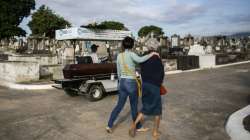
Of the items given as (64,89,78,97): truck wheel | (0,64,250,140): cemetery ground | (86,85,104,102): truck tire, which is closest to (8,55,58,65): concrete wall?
(0,64,250,140): cemetery ground

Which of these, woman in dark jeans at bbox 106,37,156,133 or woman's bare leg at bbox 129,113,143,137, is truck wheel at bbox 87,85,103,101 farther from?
woman's bare leg at bbox 129,113,143,137

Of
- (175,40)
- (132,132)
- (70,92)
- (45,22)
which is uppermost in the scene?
(45,22)

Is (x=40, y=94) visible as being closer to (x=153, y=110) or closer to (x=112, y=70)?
(x=112, y=70)

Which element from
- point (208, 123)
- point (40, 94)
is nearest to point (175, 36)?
point (40, 94)

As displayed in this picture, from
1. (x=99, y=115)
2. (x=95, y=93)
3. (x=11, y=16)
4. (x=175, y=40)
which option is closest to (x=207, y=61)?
(x=95, y=93)

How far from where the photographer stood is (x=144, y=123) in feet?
19.4

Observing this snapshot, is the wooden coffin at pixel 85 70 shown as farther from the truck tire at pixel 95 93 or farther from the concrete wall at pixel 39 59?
the concrete wall at pixel 39 59

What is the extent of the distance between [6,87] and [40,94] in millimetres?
2723

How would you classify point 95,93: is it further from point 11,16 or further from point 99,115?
point 11,16

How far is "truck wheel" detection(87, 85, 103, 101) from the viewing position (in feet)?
27.1

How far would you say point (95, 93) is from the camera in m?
8.44

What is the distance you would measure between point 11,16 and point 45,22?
703cm

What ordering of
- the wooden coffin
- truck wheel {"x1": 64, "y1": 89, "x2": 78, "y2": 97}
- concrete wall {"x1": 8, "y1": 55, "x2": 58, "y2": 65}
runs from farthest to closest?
1. concrete wall {"x1": 8, "y1": 55, "x2": 58, "y2": 65}
2. truck wheel {"x1": 64, "y1": 89, "x2": 78, "y2": 97}
3. the wooden coffin

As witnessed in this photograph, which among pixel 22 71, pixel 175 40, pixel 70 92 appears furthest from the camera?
pixel 175 40
